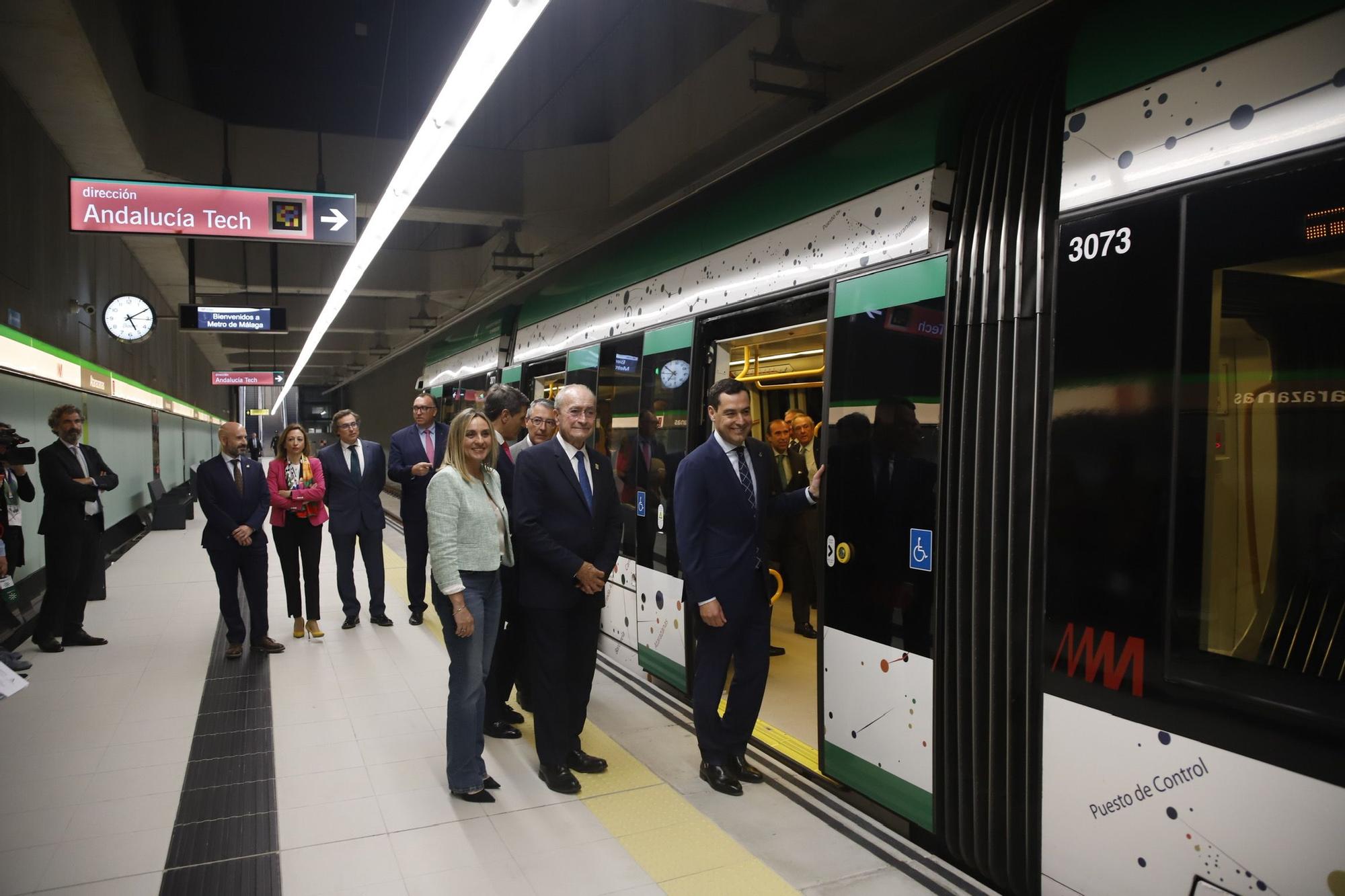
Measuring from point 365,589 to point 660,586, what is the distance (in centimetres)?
438

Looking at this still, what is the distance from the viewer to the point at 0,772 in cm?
352

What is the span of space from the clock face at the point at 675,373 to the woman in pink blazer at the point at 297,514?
2879mm

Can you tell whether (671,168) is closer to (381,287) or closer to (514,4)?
(514,4)

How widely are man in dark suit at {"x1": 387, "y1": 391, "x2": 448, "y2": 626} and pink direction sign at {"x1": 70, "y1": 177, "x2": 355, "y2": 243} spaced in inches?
57.9

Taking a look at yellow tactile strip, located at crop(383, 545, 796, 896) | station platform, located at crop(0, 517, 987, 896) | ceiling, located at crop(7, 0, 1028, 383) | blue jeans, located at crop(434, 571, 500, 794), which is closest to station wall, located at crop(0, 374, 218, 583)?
ceiling, located at crop(7, 0, 1028, 383)

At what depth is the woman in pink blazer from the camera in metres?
5.82

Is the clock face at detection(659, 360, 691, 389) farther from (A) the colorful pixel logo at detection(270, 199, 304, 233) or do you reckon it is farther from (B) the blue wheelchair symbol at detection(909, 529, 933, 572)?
(A) the colorful pixel logo at detection(270, 199, 304, 233)

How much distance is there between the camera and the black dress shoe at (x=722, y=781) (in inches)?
130

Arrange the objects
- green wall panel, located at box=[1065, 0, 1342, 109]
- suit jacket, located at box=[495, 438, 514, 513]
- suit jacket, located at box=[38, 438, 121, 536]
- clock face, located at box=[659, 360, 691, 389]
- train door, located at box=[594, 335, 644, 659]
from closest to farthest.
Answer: green wall panel, located at box=[1065, 0, 1342, 109] < suit jacket, located at box=[495, 438, 514, 513] < clock face, located at box=[659, 360, 691, 389] < train door, located at box=[594, 335, 644, 659] < suit jacket, located at box=[38, 438, 121, 536]

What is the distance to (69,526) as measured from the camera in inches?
216

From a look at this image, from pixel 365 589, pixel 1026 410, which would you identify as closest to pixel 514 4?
pixel 1026 410

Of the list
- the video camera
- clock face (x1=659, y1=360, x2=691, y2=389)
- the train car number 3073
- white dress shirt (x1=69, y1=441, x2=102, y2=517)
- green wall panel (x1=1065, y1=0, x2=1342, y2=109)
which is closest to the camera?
green wall panel (x1=1065, y1=0, x2=1342, y2=109)

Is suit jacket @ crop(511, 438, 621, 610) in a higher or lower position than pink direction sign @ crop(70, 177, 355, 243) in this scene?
lower

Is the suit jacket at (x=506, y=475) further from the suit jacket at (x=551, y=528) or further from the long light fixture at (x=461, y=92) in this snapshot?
the long light fixture at (x=461, y=92)
